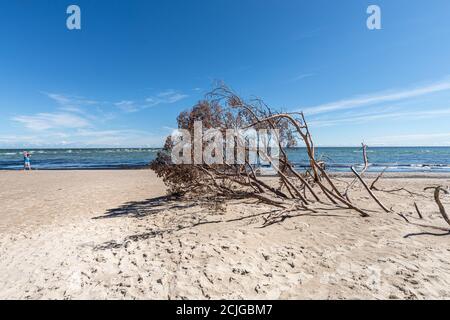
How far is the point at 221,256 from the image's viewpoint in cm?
416

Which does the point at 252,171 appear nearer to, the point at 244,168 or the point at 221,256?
the point at 244,168

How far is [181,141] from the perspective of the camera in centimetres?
809

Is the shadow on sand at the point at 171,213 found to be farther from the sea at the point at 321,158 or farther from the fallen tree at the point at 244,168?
the sea at the point at 321,158

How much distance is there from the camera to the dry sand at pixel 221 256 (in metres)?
3.23

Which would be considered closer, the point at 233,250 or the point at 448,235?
the point at 233,250

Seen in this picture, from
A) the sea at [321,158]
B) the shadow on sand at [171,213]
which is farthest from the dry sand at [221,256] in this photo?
the sea at [321,158]

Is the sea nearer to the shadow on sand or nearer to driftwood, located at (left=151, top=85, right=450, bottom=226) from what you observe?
driftwood, located at (left=151, top=85, right=450, bottom=226)

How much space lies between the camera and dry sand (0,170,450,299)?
323cm

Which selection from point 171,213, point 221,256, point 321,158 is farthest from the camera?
point 321,158

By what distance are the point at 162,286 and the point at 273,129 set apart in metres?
4.66

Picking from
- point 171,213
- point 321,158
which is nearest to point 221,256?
point 171,213

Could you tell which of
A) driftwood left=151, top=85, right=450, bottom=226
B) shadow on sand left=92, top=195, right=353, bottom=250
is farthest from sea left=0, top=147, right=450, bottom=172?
shadow on sand left=92, top=195, right=353, bottom=250
